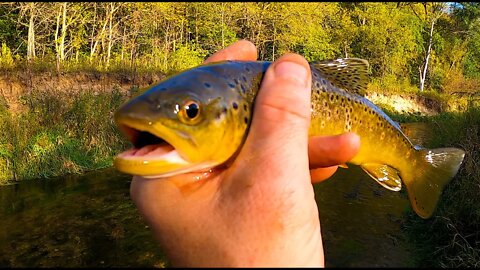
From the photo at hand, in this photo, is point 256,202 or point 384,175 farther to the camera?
point 384,175

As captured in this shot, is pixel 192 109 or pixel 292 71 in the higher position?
pixel 292 71

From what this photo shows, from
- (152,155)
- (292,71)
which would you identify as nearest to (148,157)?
(152,155)

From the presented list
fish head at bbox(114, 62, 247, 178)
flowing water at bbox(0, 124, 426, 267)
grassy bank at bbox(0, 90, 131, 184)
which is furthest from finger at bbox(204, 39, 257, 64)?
grassy bank at bbox(0, 90, 131, 184)

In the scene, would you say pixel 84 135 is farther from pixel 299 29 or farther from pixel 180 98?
pixel 299 29

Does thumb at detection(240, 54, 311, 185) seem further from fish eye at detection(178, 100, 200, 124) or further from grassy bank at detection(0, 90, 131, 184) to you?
grassy bank at detection(0, 90, 131, 184)

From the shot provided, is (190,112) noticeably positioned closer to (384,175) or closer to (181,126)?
(181,126)

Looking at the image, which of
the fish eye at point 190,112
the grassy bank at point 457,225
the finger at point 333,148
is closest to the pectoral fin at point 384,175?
the finger at point 333,148
